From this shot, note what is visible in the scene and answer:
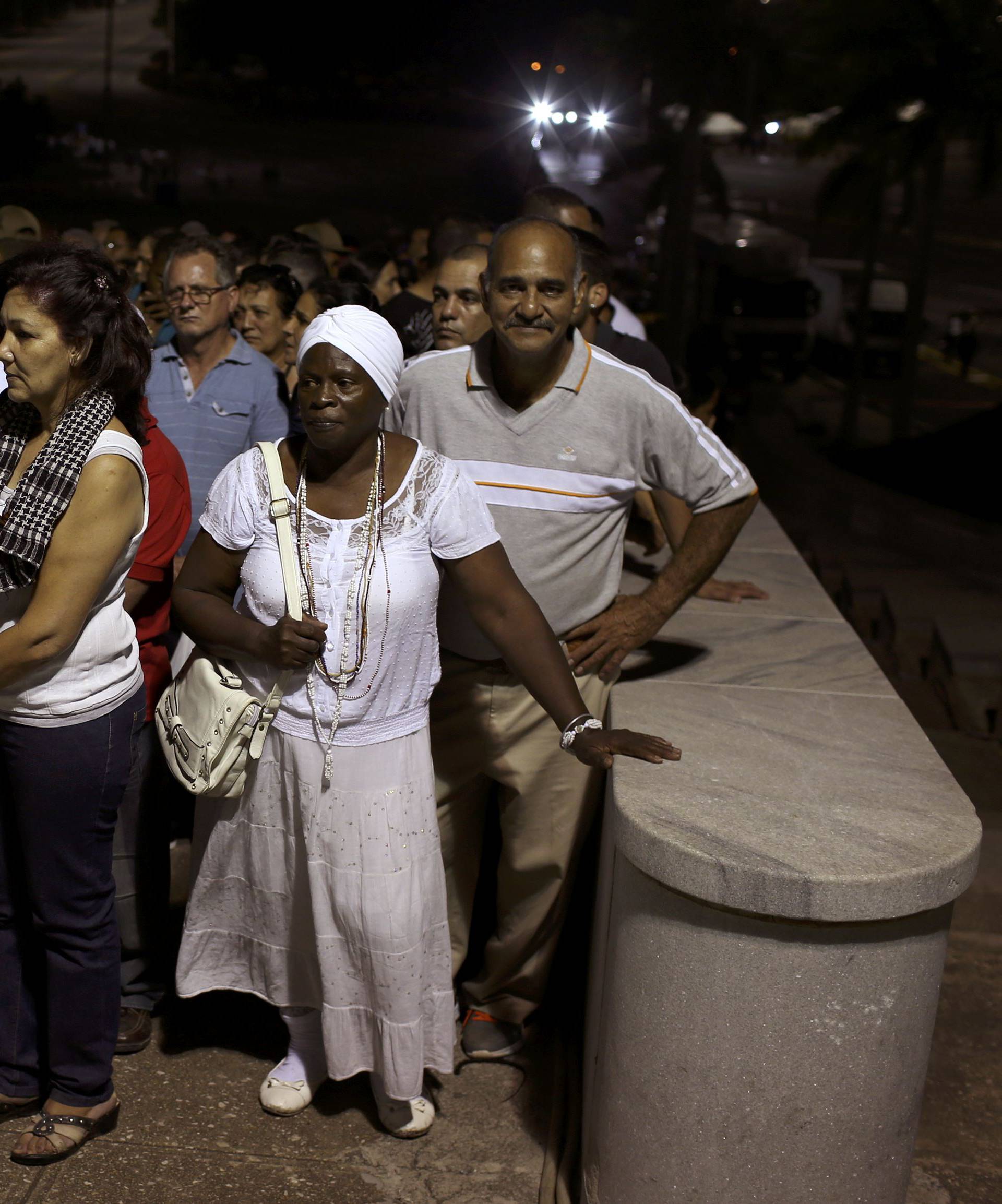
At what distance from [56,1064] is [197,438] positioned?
2.04 meters

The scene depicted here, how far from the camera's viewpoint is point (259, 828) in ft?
10.4

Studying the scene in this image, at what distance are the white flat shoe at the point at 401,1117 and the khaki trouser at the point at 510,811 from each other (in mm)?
498

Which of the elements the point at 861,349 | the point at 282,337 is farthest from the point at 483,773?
the point at 861,349

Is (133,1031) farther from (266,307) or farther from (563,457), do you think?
(266,307)

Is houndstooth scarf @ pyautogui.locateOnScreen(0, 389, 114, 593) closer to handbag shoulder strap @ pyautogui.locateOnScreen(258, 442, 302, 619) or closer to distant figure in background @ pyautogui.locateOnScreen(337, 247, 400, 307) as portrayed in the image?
handbag shoulder strap @ pyautogui.locateOnScreen(258, 442, 302, 619)

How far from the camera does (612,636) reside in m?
3.50

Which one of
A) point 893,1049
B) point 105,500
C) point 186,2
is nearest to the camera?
point 893,1049

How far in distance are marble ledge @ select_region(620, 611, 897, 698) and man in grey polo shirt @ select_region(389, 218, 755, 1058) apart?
30 cm

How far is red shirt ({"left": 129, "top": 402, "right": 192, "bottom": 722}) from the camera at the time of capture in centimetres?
334

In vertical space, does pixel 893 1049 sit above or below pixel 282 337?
below

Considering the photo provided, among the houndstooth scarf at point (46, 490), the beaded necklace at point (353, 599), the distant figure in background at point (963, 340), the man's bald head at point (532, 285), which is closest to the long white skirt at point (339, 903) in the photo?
the beaded necklace at point (353, 599)

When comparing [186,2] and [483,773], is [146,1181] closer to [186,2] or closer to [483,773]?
[483,773]

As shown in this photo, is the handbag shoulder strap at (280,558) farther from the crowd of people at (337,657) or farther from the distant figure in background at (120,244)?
the distant figure in background at (120,244)

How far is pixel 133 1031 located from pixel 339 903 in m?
0.94
